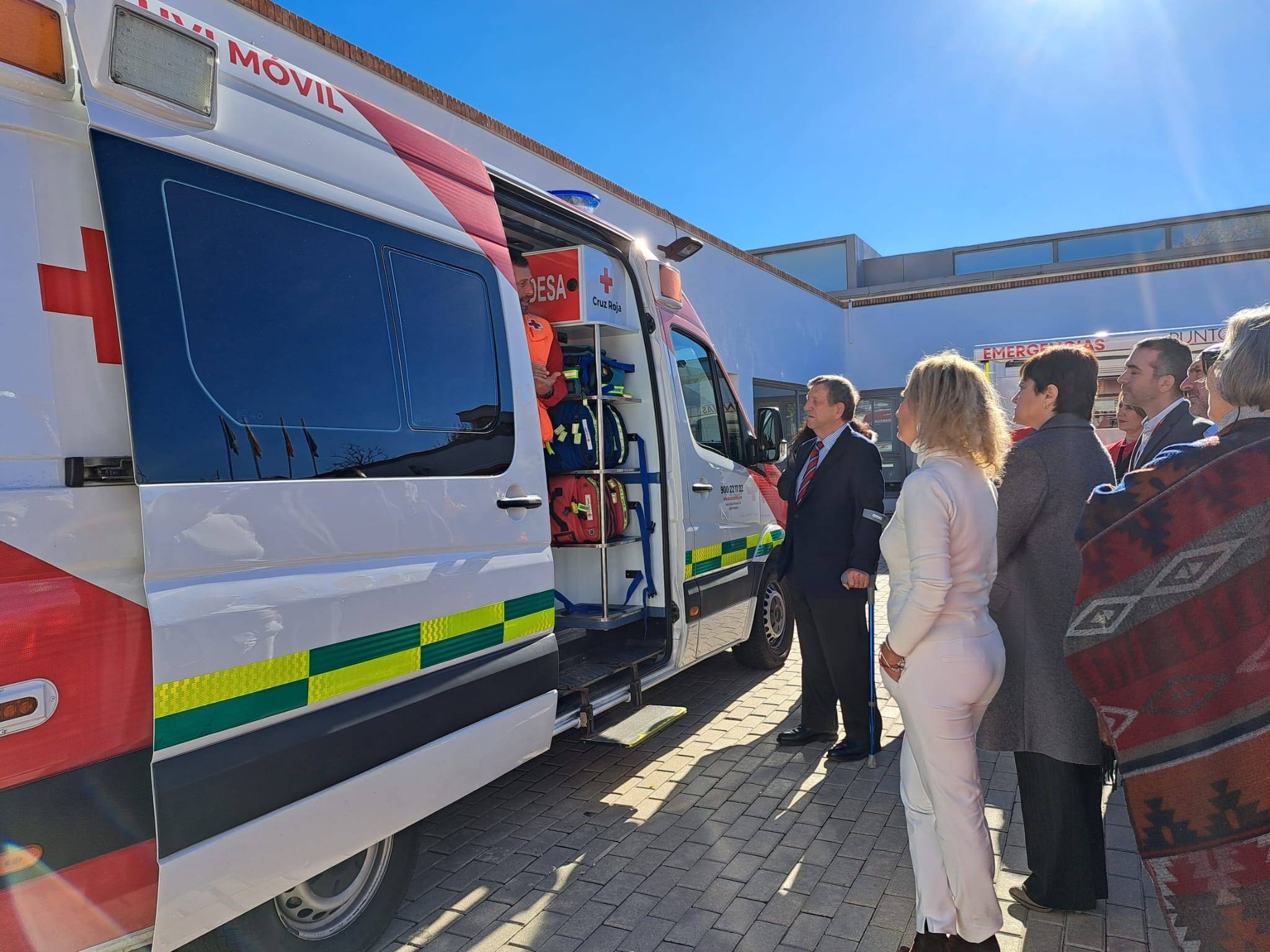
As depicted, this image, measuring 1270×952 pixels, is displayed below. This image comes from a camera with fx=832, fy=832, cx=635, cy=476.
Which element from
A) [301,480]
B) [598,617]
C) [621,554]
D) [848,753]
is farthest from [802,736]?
[301,480]

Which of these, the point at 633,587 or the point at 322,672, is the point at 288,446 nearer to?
the point at 322,672

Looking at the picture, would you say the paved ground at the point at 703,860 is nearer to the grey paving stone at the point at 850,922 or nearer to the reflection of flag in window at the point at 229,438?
the grey paving stone at the point at 850,922

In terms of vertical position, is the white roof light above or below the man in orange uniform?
above

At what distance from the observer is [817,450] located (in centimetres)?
407

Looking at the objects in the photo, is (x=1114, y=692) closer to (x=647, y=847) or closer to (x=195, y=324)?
(x=647, y=847)

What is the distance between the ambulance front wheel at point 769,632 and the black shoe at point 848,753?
132cm

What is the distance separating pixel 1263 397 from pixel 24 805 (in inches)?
108

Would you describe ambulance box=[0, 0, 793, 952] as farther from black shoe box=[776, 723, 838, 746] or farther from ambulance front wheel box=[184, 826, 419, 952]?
black shoe box=[776, 723, 838, 746]

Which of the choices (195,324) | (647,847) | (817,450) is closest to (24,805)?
(195,324)

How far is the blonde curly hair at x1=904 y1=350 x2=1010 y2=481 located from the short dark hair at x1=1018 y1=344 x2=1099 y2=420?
0.33 meters

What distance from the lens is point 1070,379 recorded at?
8.59ft

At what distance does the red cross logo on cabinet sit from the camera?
1679mm

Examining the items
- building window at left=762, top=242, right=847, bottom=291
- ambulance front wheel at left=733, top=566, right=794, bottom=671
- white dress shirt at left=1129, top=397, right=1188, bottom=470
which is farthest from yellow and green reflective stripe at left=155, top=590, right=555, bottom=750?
building window at left=762, top=242, right=847, bottom=291

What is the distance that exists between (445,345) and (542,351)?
123 centimetres
